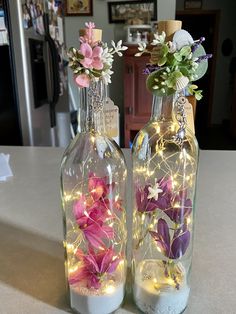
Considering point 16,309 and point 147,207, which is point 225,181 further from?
point 16,309

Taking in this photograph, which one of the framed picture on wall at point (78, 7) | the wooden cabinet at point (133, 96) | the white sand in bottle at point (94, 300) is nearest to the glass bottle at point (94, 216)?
the white sand in bottle at point (94, 300)

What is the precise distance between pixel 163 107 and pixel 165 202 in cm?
14

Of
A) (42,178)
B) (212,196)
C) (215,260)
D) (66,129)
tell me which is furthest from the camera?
(66,129)

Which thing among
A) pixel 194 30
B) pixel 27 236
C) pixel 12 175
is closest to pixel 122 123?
pixel 12 175

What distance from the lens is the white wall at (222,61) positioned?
4.88 m

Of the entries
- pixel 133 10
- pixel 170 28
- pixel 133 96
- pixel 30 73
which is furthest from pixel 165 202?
pixel 133 10

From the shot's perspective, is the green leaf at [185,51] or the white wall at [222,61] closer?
the green leaf at [185,51]

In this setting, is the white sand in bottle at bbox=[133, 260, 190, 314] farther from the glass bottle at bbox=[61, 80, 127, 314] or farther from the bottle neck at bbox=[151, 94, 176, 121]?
the bottle neck at bbox=[151, 94, 176, 121]

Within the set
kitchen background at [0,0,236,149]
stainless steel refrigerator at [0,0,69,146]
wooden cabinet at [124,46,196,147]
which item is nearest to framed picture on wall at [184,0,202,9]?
kitchen background at [0,0,236,149]

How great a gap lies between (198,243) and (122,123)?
8.60 ft

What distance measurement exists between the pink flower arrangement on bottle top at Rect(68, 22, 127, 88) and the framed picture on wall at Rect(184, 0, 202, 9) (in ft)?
16.9

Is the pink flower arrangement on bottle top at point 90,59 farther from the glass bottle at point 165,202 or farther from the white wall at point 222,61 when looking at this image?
the white wall at point 222,61

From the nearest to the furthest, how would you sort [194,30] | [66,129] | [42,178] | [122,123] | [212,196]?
[212,196]
[42,178]
[66,129]
[122,123]
[194,30]

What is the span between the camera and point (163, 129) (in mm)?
471
